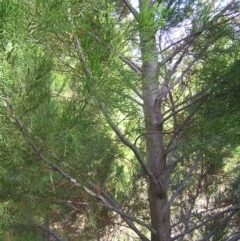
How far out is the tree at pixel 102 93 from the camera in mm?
→ 1531

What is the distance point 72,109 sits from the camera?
5.81ft

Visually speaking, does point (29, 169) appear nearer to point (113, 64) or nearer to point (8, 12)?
point (113, 64)

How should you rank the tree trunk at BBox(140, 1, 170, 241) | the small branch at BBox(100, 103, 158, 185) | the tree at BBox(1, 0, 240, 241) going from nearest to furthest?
the tree at BBox(1, 0, 240, 241) < the small branch at BBox(100, 103, 158, 185) < the tree trunk at BBox(140, 1, 170, 241)

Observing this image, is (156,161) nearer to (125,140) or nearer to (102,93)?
(125,140)

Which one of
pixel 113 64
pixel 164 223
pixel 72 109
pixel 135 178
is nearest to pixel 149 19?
pixel 113 64

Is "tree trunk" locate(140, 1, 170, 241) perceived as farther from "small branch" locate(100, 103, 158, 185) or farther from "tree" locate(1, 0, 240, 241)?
"small branch" locate(100, 103, 158, 185)

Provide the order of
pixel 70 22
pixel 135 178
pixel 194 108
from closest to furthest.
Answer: pixel 70 22 < pixel 194 108 < pixel 135 178

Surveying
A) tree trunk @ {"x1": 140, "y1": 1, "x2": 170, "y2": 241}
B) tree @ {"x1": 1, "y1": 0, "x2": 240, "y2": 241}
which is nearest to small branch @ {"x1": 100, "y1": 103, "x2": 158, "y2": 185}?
tree @ {"x1": 1, "y1": 0, "x2": 240, "y2": 241}

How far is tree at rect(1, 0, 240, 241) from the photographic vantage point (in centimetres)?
153

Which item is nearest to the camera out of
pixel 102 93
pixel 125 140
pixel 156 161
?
pixel 102 93

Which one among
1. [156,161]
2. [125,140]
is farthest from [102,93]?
[156,161]

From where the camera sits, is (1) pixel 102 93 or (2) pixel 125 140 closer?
(1) pixel 102 93

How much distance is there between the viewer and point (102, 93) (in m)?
1.56

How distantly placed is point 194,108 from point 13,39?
1634 mm
